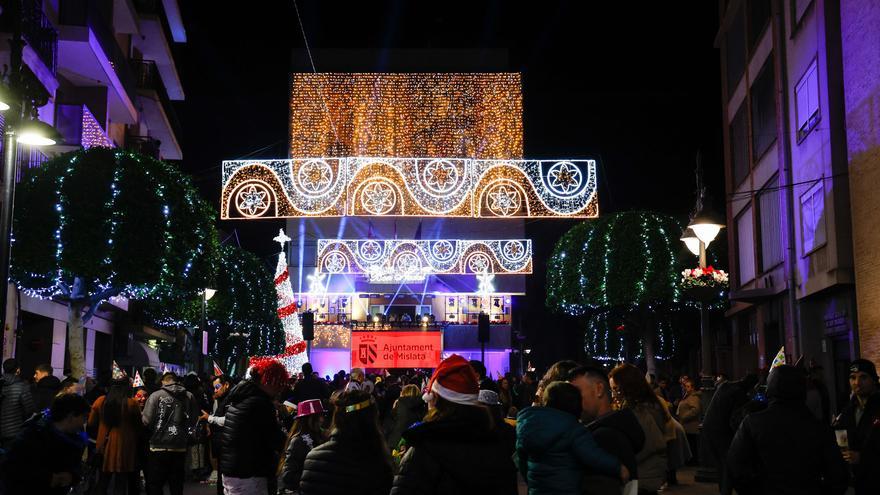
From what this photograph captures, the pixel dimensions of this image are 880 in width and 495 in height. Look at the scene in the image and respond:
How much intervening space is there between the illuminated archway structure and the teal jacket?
20698 mm

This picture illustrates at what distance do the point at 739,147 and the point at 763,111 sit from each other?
3.76 meters

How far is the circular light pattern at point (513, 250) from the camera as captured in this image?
37938 mm

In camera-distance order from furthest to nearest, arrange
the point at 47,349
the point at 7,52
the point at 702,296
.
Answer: the point at 47,349 < the point at 7,52 < the point at 702,296

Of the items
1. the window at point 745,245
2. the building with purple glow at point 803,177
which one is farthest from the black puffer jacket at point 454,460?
the window at point 745,245

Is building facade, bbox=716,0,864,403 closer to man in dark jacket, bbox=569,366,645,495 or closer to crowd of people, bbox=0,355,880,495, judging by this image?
crowd of people, bbox=0,355,880,495

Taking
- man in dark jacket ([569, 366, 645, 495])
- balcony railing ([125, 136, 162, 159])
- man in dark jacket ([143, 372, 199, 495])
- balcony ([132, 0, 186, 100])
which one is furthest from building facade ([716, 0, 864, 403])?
balcony railing ([125, 136, 162, 159])

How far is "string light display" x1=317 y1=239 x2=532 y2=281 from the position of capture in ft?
121

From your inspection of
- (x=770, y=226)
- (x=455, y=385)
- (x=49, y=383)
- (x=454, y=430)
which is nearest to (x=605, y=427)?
(x=455, y=385)

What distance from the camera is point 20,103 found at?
11.0 metres

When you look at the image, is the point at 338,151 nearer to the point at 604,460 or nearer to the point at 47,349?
the point at 47,349

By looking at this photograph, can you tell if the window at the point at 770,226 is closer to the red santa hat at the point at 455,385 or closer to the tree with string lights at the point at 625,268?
the tree with string lights at the point at 625,268

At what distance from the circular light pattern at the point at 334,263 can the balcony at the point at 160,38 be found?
10265 millimetres

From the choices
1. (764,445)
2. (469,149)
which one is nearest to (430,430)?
(764,445)

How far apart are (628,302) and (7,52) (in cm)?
2215
